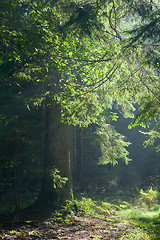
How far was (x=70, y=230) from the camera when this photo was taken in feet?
20.7

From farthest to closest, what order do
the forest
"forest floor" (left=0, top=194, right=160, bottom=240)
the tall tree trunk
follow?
the tall tree trunk → "forest floor" (left=0, top=194, right=160, bottom=240) → the forest

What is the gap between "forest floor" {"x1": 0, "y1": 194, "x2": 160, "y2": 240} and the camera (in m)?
5.43

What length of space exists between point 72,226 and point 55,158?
106 inches

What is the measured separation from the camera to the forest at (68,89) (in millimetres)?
5113

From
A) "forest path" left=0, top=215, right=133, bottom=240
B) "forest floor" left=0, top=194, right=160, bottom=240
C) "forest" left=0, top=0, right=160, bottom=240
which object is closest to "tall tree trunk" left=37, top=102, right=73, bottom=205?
"forest" left=0, top=0, right=160, bottom=240

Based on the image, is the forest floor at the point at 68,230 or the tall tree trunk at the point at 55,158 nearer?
the forest floor at the point at 68,230

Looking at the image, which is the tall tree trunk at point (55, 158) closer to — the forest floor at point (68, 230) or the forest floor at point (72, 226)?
the forest floor at point (72, 226)

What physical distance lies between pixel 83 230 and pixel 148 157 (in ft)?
54.6

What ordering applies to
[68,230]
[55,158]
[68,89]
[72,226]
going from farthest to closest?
1. [55,158]
2. [68,89]
3. [72,226]
4. [68,230]

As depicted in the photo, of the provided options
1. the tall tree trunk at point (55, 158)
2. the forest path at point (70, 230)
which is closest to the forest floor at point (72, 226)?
the forest path at point (70, 230)

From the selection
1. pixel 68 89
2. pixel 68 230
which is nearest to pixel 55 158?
pixel 68 89

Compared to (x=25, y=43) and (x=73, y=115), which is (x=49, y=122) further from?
(x=25, y=43)

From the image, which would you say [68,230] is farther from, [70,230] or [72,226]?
[72,226]

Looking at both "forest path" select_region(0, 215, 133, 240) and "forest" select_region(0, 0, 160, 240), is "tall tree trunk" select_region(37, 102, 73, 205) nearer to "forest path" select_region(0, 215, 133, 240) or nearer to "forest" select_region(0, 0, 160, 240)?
"forest" select_region(0, 0, 160, 240)
